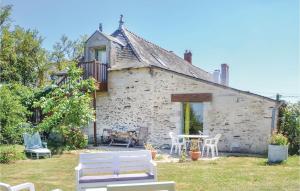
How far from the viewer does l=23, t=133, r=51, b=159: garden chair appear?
12.0m

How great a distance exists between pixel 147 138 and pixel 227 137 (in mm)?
3681

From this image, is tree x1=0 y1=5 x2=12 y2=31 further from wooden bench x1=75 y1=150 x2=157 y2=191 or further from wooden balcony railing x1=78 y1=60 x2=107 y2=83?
wooden bench x1=75 y1=150 x2=157 y2=191

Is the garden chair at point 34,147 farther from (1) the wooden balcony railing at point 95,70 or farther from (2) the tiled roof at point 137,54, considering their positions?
(2) the tiled roof at point 137,54

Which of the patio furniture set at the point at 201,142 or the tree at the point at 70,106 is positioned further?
the tree at the point at 70,106

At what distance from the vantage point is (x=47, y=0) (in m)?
17.5

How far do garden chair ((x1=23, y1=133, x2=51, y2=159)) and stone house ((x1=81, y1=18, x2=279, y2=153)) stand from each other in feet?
14.2

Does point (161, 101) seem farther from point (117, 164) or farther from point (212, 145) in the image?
point (117, 164)

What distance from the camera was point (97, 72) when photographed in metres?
16.7

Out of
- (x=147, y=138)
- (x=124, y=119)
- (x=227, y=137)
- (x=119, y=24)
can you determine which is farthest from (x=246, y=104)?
(x=119, y=24)

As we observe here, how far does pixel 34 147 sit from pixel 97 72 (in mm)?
5468

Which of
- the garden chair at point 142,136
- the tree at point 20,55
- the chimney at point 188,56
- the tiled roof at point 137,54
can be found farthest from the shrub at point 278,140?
the tree at point 20,55

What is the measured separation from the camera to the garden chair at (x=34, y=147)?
12.0 m

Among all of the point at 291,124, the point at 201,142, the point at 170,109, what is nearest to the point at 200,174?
the point at 201,142

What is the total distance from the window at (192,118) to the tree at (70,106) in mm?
4047
